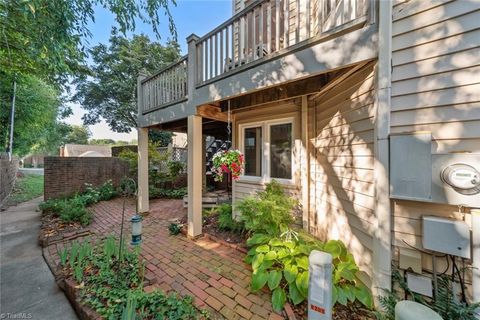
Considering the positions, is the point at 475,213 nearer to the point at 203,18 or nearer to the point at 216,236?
the point at 216,236

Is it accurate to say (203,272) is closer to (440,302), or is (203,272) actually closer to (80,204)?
(440,302)

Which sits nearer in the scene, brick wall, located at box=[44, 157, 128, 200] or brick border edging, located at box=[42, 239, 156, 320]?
brick border edging, located at box=[42, 239, 156, 320]

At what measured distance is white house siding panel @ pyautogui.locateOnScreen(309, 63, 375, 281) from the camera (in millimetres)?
2160

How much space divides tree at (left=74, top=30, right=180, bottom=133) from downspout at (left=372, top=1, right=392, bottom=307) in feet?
45.7

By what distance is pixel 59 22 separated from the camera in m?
2.93

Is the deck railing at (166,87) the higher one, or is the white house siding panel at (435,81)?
the deck railing at (166,87)

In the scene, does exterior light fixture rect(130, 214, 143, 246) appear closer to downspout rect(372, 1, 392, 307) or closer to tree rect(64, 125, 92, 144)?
downspout rect(372, 1, 392, 307)

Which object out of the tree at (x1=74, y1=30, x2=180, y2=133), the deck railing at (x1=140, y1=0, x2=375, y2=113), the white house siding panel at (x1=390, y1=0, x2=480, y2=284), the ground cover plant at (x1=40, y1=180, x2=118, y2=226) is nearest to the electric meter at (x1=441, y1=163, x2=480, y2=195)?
the white house siding panel at (x1=390, y1=0, x2=480, y2=284)

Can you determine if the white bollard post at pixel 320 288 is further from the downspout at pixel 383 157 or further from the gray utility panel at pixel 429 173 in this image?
the gray utility panel at pixel 429 173

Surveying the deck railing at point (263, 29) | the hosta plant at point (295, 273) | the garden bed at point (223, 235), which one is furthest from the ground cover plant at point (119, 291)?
the deck railing at point (263, 29)

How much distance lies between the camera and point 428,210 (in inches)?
69.4

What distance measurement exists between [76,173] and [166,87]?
5.42 meters

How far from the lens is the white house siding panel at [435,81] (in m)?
1.59

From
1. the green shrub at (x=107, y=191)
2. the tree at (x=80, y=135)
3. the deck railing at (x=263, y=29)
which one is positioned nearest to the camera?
the deck railing at (x=263, y=29)
